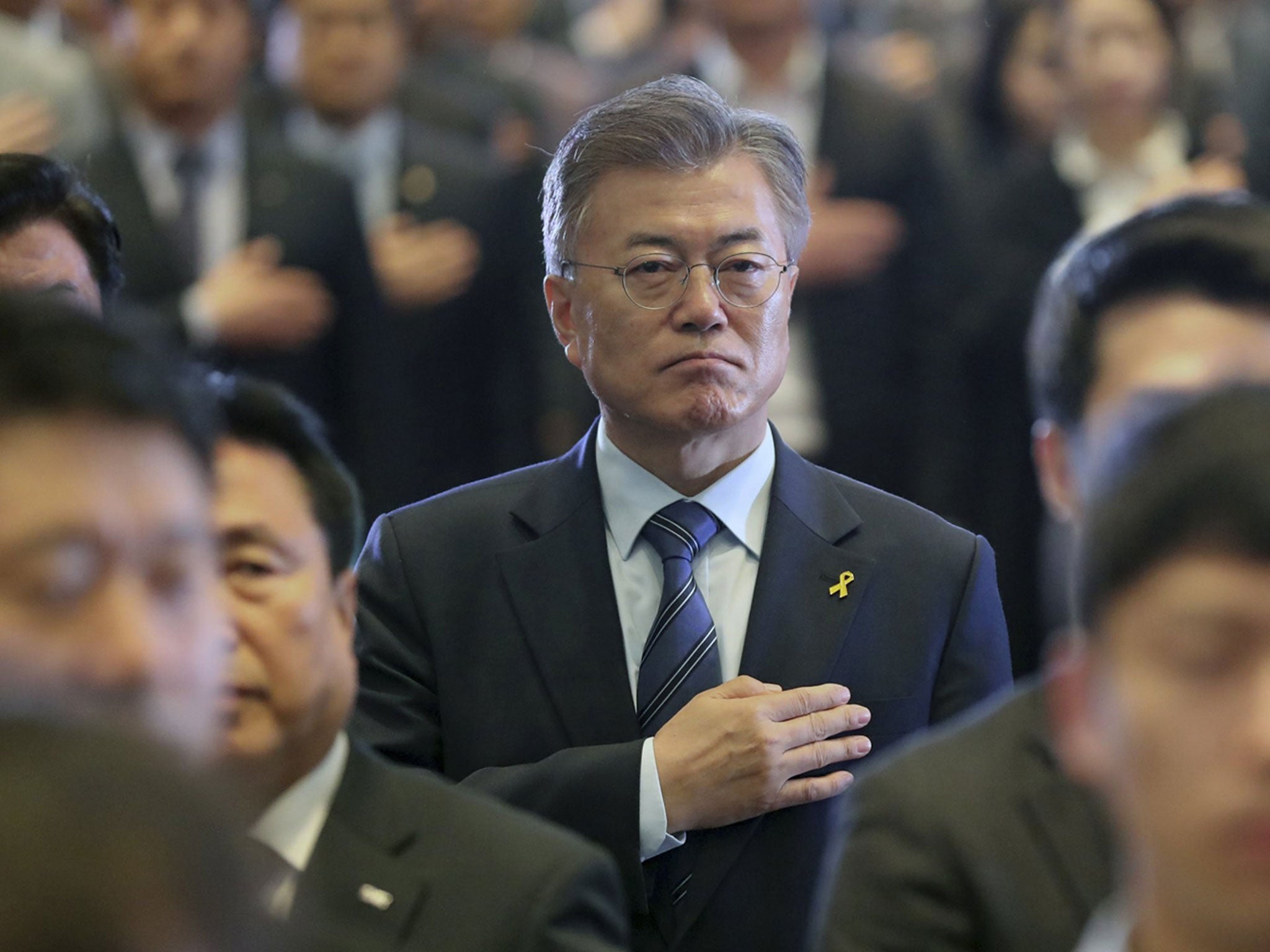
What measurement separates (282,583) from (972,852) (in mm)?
A: 757

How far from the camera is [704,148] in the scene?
283 centimetres

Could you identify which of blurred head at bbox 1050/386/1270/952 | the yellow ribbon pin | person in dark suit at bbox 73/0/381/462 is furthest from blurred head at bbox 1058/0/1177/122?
blurred head at bbox 1050/386/1270/952

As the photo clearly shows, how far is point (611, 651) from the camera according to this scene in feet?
8.84

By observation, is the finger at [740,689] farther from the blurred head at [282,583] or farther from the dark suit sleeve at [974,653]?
the blurred head at [282,583]

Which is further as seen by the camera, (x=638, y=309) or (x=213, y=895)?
(x=638, y=309)

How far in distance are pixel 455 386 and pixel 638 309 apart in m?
2.23

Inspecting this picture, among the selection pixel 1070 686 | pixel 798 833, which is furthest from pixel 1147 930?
pixel 798 833

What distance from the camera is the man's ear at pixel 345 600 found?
2.08 meters

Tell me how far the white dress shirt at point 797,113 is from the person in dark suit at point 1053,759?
2.50 meters

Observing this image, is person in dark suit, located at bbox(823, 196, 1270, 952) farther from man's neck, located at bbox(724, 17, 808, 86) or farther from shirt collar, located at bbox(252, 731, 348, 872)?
man's neck, located at bbox(724, 17, 808, 86)

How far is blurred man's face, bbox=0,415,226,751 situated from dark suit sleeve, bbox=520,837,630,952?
0.43 meters

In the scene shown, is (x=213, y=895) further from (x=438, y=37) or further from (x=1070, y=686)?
(x=438, y=37)

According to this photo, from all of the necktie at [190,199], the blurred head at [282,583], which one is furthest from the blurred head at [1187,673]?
the necktie at [190,199]

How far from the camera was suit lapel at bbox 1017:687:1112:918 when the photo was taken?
1904mm
